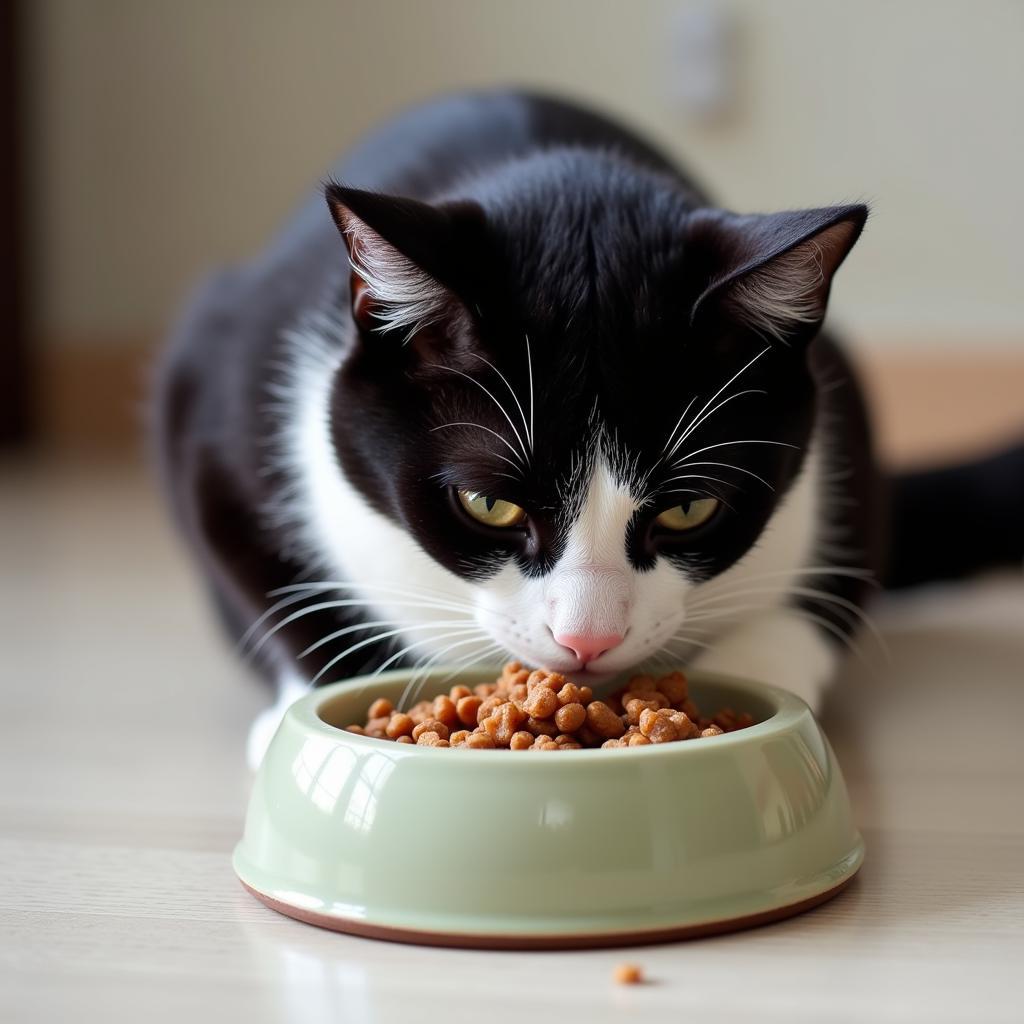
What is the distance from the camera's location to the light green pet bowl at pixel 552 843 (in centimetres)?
82

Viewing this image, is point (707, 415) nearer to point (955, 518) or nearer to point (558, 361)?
point (558, 361)

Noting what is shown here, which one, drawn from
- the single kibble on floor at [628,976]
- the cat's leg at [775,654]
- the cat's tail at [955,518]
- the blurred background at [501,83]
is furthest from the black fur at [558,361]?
the blurred background at [501,83]

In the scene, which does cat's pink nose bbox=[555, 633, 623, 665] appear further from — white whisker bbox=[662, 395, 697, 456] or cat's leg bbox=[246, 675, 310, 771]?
cat's leg bbox=[246, 675, 310, 771]

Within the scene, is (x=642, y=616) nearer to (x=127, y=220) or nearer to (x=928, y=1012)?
(x=928, y=1012)

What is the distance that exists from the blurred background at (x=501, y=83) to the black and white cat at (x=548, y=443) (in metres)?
1.95

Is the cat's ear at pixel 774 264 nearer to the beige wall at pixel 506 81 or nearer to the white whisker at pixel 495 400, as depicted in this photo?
the white whisker at pixel 495 400

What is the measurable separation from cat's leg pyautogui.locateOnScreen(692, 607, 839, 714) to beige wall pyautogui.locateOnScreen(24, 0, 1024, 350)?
208 cm

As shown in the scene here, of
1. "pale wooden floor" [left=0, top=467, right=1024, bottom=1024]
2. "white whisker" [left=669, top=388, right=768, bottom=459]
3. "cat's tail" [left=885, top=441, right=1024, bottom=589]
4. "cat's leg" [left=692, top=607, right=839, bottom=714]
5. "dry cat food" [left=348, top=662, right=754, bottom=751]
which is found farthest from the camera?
"cat's tail" [left=885, top=441, right=1024, bottom=589]

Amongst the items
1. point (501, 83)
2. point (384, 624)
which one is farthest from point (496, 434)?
point (501, 83)

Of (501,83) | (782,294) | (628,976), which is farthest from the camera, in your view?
(501,83)

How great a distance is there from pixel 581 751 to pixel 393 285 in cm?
38

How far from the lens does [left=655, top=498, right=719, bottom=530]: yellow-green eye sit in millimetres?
1049

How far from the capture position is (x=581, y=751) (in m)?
0.84

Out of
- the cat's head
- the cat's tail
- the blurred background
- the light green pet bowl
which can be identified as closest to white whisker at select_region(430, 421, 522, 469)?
the cat's head
